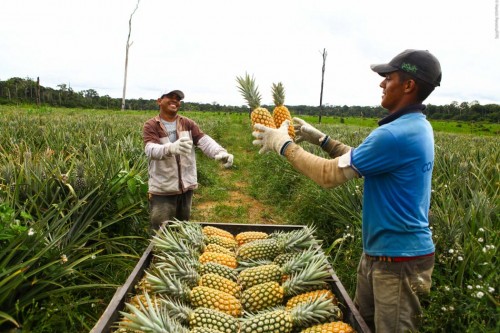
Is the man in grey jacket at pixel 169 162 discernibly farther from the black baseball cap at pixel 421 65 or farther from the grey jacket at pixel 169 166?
the black baseball cap at pixel 421 65

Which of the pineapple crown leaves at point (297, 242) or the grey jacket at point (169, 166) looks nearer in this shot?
the pineapple crown leaves at point (297, 242)

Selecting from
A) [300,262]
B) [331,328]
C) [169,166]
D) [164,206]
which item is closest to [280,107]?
[300,262]

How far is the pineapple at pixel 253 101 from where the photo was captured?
2.79 meters

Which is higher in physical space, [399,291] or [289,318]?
[399,291]

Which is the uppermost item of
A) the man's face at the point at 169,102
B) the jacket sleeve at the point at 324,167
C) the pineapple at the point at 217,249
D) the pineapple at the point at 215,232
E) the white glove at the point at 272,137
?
the man's face at the point at 169,102

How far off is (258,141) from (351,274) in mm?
2368

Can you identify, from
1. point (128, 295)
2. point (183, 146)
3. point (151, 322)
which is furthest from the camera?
point (183, 146)

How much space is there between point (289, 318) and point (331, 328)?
258 mm

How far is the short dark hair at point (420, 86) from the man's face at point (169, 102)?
9.18 feet

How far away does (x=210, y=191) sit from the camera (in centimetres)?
930

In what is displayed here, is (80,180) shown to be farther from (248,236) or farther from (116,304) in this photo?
(116,304)

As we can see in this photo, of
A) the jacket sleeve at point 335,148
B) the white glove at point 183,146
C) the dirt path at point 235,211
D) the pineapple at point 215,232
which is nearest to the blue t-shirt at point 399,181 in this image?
the jacket sleeve at point 335,148

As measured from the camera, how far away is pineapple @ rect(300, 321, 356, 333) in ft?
6.92

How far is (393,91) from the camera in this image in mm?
2379
